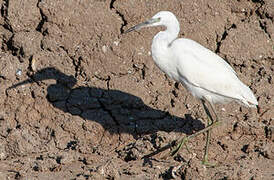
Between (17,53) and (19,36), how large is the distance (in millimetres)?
197

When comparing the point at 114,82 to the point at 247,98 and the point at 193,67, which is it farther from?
the point at 247,98

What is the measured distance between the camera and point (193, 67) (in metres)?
6.57

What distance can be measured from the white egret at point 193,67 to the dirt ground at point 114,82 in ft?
1.55

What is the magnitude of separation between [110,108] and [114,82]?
0.31 metres

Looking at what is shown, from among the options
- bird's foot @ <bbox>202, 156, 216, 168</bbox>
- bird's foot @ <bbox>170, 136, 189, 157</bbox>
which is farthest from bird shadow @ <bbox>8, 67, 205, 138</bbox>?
bird's foot @ <bbox>202, 156, 216, 168</bbox>

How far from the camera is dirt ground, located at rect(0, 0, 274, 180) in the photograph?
684 centimetres

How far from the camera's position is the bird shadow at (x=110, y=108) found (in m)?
7.18

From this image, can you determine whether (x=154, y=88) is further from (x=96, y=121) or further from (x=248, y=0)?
(x=248, y=0)

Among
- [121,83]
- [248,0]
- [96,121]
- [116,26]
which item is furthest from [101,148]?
[248,0]

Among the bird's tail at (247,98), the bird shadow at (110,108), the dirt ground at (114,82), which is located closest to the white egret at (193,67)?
the bird's tail at (247,98)

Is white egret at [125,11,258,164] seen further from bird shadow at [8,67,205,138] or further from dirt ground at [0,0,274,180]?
bird shadow at [8,67,205,138]

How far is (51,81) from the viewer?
748 centimetres

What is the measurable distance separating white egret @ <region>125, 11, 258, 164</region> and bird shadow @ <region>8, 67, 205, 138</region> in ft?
2.01

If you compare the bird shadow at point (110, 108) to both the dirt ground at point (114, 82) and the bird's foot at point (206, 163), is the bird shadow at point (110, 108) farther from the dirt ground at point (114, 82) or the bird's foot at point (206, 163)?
the bird's foot at point (206, 163)
